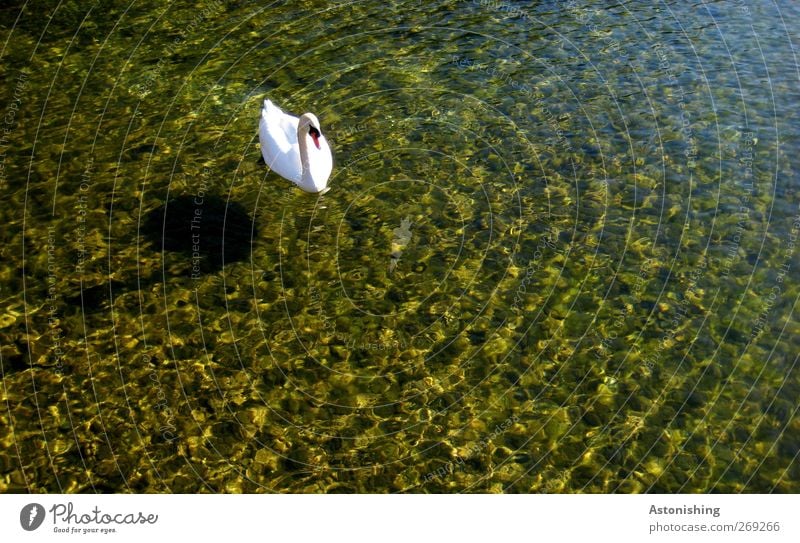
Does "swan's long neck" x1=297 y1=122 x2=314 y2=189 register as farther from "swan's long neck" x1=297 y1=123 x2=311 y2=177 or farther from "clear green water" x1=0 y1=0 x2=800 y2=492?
"clear green water" x1=0 y1=0 x2=800 y2=492

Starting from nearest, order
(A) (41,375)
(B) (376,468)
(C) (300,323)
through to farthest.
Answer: (B) (376,468) → (A) (41,375) → (C) (300,323)

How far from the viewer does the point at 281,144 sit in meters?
10.6

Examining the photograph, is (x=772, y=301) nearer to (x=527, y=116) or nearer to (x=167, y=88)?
(x=527, y=116)

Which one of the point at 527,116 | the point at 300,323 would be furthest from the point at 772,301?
the point at 300,323

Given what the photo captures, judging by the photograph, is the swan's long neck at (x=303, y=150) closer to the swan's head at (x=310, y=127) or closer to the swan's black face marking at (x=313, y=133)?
the swan's head at (x=310, y=127)

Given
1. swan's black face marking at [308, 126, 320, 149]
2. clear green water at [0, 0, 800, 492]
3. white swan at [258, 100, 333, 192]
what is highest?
swan's black face marking at [308, 126, 320, 149]

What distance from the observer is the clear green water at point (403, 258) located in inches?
323

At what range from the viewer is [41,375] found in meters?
8.67

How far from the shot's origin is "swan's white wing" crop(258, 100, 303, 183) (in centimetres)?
1050

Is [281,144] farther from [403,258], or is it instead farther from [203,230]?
[403,258]

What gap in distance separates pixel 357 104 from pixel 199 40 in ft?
12.4

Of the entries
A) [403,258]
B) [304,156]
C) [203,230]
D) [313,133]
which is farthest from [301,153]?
[403,258]

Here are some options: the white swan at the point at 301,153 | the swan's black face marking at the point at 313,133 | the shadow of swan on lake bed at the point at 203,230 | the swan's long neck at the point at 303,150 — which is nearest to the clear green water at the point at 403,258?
the shadow of swan on lake bed at the point at 203,230

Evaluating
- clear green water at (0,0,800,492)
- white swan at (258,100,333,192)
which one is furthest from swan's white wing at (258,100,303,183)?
clear green water at (0,0,800,492)
